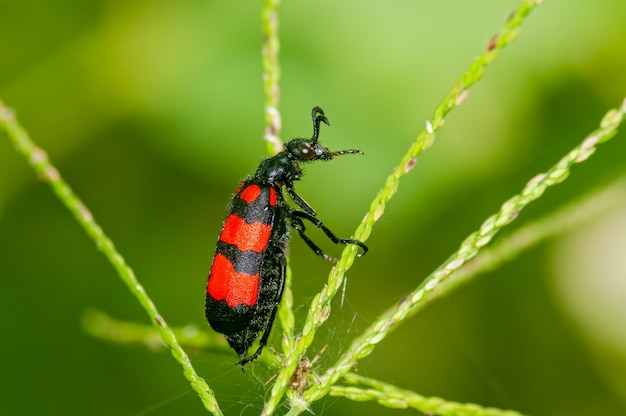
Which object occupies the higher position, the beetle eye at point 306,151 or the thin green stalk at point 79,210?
the beetle eye at point 306,151

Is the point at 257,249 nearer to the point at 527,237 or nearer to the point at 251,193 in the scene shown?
the point at 251,193

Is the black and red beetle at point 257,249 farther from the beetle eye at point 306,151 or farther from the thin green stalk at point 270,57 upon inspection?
the thin green stalk at point 270,57

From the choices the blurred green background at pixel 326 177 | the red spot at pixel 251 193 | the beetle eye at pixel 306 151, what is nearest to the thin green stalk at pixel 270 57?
the red spot at pixel 251 193

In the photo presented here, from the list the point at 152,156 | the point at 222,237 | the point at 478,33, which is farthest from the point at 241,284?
the point at 478,33

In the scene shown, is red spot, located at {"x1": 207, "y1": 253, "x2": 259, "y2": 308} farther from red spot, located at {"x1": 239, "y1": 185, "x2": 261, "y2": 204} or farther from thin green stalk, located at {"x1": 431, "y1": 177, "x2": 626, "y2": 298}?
thin green stalk, located at {"x1": 431, "y1": 177, "x2": 626, "y2": 298}

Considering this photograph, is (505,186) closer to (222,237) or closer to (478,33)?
(478,33)

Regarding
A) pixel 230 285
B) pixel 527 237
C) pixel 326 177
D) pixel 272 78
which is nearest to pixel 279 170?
pixel 326 177
